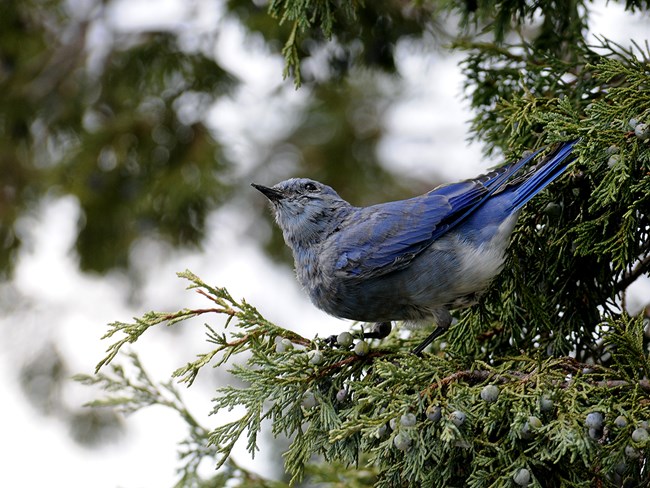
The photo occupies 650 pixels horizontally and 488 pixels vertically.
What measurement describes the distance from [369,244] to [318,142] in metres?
4.51

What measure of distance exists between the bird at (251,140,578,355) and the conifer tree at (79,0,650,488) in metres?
0.08

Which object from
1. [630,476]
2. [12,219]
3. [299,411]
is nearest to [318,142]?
[12,219]

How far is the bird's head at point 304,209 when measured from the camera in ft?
12.7

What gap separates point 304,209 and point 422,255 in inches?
26.8

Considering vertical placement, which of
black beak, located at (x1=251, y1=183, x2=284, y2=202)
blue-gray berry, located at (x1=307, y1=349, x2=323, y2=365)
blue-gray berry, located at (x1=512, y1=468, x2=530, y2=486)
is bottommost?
blue-gray berry, located at (x1=512, y1=468, x2=530, y2=486)

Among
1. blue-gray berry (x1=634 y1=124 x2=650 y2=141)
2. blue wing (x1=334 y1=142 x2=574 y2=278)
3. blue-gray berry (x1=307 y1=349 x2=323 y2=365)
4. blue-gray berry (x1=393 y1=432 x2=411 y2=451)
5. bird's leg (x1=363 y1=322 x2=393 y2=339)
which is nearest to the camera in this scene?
blue-gray berry (x1=393 y1=432 x2=411 y2=451)

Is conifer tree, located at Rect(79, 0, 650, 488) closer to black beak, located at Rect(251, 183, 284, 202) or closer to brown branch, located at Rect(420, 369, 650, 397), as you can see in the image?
brown branch, located at Rect(420, 369, 650, 397)

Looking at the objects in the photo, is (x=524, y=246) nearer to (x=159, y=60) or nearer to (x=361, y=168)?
(x=159, y=60)

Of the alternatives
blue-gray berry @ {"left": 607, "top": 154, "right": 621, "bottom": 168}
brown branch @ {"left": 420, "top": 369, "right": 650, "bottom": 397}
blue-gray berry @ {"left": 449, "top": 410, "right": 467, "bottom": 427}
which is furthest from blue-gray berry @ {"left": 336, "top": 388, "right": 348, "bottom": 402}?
blue-gray berry @ {"left": 607, "top": 154, "right": 621, "bottom": 168}

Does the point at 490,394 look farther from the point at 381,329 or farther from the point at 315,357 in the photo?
the point at 381,329

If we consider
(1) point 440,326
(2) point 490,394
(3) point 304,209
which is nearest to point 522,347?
(1) point 440,326

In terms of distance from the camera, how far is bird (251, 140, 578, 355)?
3.37 meters

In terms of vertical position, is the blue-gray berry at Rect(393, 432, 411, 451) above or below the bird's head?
below

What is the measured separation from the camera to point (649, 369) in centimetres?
261
